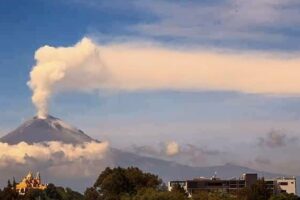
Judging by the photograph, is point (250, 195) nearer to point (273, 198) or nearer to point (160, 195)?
point (273, 198)

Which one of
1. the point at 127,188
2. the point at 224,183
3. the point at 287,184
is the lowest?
the point at 127,188

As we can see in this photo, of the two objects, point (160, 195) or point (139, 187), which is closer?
point (160, 195)

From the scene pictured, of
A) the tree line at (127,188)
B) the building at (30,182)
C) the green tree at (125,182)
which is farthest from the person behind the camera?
the building at (30,182)

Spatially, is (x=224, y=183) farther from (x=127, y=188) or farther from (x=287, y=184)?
(x=127, y=188)

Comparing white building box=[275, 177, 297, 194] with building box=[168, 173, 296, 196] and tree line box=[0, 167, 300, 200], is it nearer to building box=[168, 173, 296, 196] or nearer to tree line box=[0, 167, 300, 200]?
building box=[168, 173, 296, 196]

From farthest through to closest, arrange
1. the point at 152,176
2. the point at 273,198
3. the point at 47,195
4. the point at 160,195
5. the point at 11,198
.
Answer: the point at 47,195
the point at 152,176
the point at 273,198
the point at 11,198
the point at 160,195

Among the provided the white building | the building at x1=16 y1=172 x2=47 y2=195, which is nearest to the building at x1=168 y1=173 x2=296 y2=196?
the white building

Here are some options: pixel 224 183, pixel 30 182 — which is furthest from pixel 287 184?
pixel 30 182

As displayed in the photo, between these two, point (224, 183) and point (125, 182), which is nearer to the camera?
point (125, 182)

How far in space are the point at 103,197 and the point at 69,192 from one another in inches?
1820

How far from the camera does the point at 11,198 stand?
292 ft

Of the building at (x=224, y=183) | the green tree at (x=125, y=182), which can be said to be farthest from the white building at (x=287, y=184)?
the green tree at (x=125, y=182)

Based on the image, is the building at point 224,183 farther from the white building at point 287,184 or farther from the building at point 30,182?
the building at point 30,182

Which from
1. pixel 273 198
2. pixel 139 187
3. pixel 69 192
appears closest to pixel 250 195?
pixel 273 198
